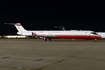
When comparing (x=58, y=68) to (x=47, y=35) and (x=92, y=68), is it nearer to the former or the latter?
(x=92, y=68)

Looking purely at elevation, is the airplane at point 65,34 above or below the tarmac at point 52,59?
above

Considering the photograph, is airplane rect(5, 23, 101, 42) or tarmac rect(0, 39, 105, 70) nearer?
tarmac rect(0, 39, 105, 70)

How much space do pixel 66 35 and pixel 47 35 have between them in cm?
608

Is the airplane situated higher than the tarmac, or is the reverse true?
the airplane

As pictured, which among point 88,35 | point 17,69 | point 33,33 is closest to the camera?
point 17,69

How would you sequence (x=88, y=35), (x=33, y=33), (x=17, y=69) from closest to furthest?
(x=17, y=69)
(x=88, y=35)
(x=33, y=33)

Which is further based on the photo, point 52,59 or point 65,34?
point 65,34

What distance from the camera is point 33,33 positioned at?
56.4 meters

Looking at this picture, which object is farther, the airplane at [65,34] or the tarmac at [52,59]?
the airplane at [65,34]

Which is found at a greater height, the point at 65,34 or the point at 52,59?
the point at 65,34

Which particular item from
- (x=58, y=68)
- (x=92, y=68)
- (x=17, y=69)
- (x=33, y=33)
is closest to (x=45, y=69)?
(x=58, y=68)

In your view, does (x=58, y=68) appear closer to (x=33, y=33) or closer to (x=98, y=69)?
(x=98, y=69)

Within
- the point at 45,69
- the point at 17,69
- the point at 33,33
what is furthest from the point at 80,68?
the point at 33,33

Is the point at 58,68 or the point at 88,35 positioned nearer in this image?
the point at 58,68
